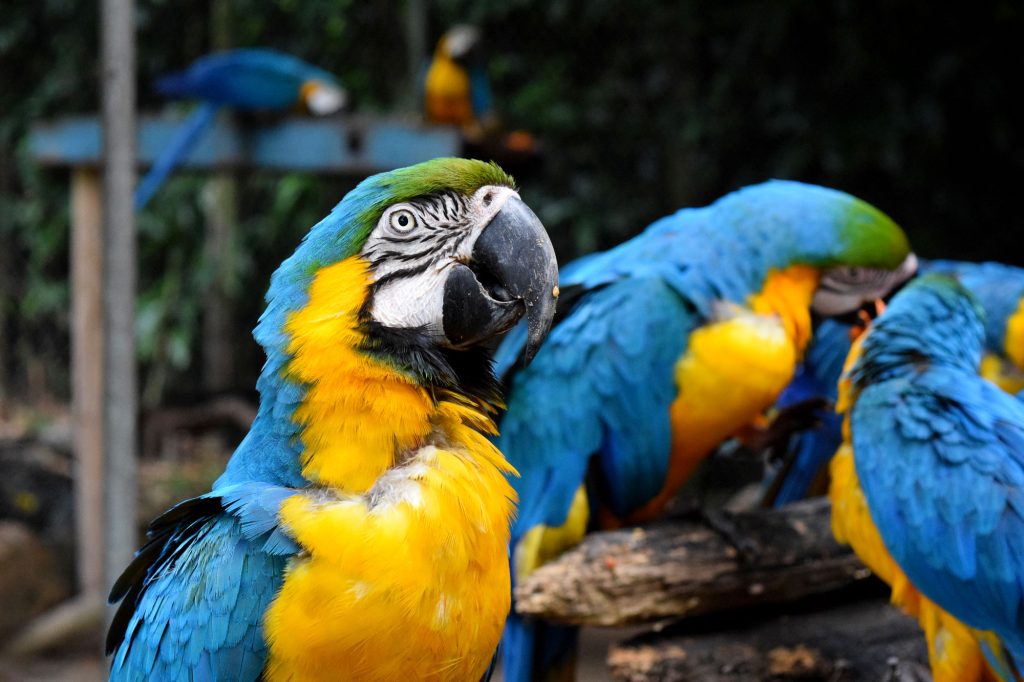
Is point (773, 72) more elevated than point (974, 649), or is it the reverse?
point (773, 72)

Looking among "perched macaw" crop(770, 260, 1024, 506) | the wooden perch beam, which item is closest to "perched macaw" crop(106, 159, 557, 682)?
"perched macaw" crop(770, 260, 1024, 506)

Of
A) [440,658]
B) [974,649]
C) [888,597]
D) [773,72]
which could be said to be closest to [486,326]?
[440,658]

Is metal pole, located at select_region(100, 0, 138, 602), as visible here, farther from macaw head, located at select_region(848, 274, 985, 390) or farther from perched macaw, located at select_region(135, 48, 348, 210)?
macaw head, located at select_region(848, 274, 985, 390)

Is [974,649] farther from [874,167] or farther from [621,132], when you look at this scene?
[621,132]

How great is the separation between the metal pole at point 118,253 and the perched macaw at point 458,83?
7.80 ft

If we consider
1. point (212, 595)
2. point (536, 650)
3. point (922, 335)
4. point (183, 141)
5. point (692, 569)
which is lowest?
point (536, 650)

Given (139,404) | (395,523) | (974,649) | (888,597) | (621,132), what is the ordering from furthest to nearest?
(139,404) → (621,132) → (888,597) → (974,649) → (395,523)

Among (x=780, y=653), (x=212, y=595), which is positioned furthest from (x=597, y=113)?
(x=212, y=595)

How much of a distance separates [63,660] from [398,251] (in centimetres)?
347

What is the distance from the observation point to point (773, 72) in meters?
4.55

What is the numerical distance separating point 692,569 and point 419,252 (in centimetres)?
105

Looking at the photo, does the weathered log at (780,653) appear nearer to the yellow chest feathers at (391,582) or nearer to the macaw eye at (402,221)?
the yellow chest feathers at (391,582)

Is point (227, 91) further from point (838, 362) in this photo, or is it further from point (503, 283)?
point (503, 283)

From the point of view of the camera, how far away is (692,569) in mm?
1956
